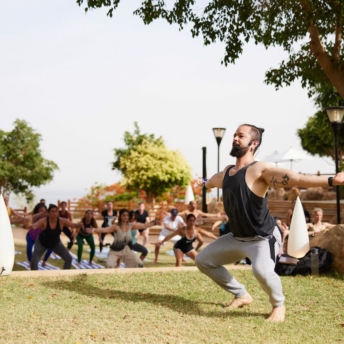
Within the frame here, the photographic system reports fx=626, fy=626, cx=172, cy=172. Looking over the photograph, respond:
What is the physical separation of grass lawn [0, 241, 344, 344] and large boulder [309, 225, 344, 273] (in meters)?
1.04

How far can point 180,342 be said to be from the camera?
6324 millimetres

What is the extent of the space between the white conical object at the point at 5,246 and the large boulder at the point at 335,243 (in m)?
5.75

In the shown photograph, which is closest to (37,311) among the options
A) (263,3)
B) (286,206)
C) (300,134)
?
(263,3)

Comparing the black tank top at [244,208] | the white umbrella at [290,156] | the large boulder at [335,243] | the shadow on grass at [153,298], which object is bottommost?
the shadow on grass at [153,298]

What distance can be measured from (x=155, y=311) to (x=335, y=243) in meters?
5.15

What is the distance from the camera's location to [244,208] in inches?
281

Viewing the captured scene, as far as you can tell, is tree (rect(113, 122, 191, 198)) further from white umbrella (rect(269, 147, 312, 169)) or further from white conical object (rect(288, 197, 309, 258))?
white conical object (rect(288, 197, 309, 258))

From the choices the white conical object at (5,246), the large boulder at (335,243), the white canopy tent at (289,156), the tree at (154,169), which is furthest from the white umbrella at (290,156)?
the white conical object at (5,246)

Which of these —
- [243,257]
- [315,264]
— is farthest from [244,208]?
[315,264]

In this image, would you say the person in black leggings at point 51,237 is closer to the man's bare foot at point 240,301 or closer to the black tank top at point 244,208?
the man's bare foot at point 240,301

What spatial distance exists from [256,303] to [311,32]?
31.4ft

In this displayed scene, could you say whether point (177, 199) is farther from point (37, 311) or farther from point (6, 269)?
point (37, 311)

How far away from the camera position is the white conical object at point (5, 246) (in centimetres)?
1020

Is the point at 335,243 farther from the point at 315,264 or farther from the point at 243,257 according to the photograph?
the point at 243,257
